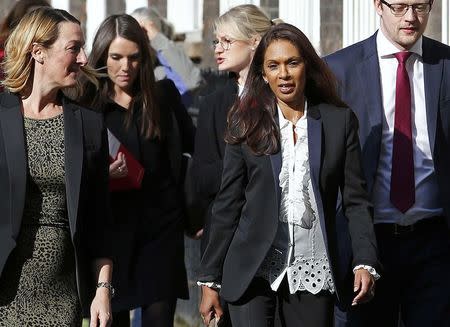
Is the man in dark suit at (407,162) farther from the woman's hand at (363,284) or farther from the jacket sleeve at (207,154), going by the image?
the jacket sleeve at (207,154)

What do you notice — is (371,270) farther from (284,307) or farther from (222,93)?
(222,93)

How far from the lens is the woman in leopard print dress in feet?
18.3

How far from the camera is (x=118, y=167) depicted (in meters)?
7.36

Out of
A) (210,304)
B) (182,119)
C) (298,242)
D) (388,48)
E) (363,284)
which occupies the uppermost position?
(388,48)

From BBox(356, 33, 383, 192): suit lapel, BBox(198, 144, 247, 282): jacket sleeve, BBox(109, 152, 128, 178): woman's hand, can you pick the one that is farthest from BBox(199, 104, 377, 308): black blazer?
BBox(109, 152, 128, 178): woman's hand

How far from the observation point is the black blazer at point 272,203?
19.4 ft

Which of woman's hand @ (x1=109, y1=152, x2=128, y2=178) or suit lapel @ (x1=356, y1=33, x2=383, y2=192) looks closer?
suit lapel @ (x1=356, y1=33, x2=383, y2=192)

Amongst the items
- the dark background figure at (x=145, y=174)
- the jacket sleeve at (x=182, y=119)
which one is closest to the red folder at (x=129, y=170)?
the dark background figure at (x=145, y=174)

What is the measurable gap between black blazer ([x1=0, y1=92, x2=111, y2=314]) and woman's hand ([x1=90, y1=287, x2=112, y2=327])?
3 cm

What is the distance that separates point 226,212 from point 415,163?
829 mm

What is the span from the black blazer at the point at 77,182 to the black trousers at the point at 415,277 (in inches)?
48.2

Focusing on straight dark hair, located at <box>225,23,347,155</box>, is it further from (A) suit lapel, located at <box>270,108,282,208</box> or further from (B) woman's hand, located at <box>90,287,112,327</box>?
(B) woman's hand, located at <box>90,287,112,327</box>

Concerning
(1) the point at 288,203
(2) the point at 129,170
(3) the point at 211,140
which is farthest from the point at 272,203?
(2) the point at 129,170

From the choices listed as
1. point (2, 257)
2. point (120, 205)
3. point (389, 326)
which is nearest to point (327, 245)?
point (389, 326)
